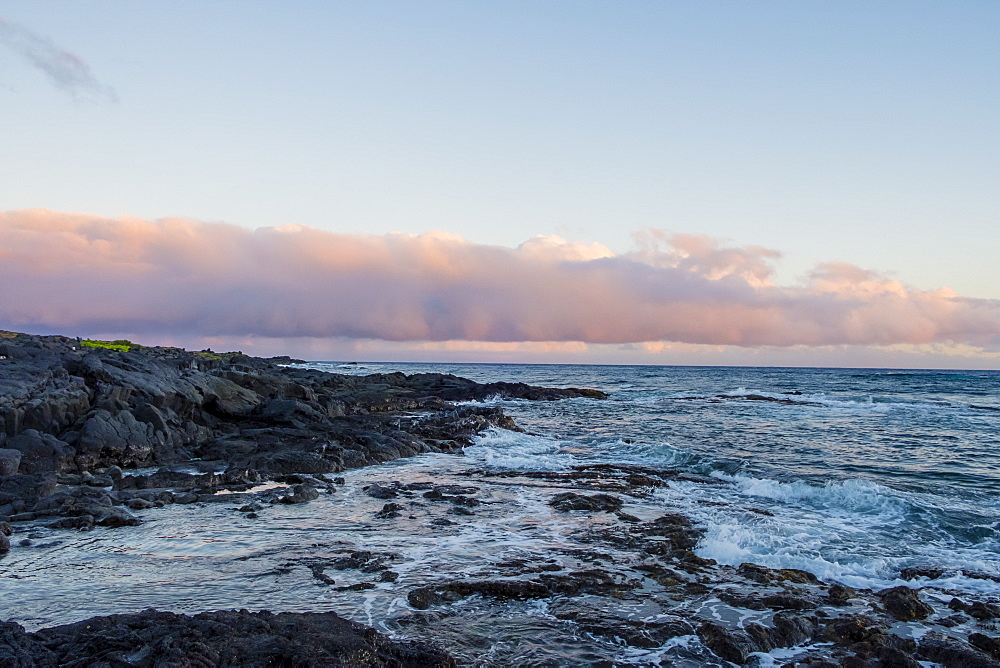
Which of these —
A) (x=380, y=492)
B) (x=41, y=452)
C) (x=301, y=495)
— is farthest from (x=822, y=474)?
(x=41, y=452)

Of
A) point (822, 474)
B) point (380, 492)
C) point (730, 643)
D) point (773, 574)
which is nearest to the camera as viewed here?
point (730, 643)

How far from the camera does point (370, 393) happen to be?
5050 centimetres

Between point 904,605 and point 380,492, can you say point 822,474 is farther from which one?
point 380,492

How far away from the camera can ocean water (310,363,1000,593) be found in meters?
12.0

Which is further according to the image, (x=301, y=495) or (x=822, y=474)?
(x=822, y=474)

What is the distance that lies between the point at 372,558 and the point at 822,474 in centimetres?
1629

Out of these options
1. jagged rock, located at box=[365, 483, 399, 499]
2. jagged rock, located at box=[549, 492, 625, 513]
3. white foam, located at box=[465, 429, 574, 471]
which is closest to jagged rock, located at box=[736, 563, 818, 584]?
jagged rock, located at box=[549, 492, 625, 513]

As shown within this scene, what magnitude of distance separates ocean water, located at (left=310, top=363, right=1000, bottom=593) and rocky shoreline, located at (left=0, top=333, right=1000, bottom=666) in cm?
100

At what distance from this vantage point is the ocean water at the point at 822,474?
1196 centimetres

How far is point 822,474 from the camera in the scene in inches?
800

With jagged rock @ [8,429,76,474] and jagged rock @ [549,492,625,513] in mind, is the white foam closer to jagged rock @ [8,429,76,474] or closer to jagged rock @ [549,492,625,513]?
jagged rock @ [549,492,625,513]

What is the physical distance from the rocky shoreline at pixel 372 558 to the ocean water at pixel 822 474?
3.29ft

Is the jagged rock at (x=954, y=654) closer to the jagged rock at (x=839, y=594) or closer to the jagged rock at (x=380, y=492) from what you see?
the jagged rock at (x=839, y=594)

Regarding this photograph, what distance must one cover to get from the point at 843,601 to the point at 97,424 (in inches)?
857
